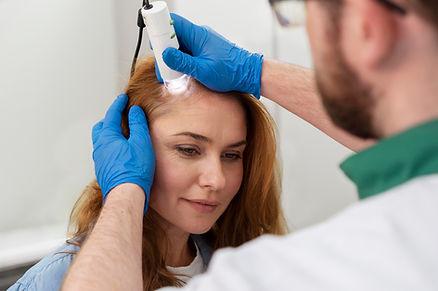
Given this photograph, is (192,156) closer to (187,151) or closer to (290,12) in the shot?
(187,151)

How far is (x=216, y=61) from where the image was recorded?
55.2 inches

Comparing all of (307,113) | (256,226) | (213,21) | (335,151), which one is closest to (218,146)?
(307,113)

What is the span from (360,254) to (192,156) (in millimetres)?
881

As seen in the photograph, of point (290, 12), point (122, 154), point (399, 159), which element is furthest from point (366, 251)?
point (122, 154)

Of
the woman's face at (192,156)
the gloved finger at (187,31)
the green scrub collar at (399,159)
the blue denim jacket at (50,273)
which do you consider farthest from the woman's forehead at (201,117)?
the green scrub collar at (399,159)

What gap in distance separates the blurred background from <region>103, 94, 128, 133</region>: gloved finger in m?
0.61

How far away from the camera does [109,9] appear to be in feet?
7.19

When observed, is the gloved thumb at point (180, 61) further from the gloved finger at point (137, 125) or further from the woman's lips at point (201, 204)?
the woman's lips at point (201, 204)

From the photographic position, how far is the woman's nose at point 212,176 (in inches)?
55.5

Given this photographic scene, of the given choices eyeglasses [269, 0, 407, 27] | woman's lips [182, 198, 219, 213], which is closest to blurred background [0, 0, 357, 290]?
woman's lips [182, 198, 219, 213]

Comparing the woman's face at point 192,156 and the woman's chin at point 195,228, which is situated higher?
the woman's face at point 192,156

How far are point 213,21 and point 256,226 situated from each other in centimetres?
77

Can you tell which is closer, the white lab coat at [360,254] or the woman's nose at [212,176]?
the white lab coat at [360,254]

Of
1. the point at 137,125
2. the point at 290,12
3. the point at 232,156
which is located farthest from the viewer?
the point at 232,156
